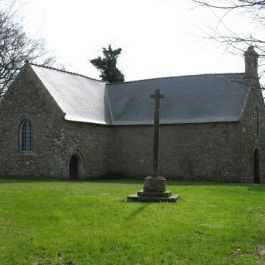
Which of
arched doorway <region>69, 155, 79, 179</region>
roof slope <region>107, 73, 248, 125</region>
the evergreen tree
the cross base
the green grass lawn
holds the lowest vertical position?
the green grass lawn

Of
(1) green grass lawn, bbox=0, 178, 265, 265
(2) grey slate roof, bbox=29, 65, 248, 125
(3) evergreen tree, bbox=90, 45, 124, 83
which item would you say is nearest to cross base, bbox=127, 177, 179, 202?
(1) green grass lawn, bbox=0, 178, 265, 265

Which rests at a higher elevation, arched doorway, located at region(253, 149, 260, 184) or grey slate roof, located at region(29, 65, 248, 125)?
grey slate roof, located at region(29, 65, 248, 125)

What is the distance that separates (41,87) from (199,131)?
995cm

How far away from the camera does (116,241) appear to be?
8.77m

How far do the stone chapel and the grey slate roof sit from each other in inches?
2.9

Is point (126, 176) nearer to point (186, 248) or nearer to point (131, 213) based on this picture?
point (131, 213)

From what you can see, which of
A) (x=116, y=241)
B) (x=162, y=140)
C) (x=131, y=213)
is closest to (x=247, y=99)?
(x=162, y=140)

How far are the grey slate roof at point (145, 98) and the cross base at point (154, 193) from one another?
12.8 m

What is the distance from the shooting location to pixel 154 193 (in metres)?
15.2

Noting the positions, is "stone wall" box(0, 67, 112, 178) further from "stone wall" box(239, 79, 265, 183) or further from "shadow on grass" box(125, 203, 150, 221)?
"shadow on grass" box(125, 203, 150, 221)

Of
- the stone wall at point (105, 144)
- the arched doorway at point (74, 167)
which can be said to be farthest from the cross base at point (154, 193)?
the arched doorway at point (74, 167)

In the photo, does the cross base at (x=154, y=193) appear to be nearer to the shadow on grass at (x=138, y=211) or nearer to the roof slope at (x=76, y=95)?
the shadow on grass at (x=138, y=211)

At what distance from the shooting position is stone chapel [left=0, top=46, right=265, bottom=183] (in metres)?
28.0

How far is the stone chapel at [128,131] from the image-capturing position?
28.0 metres
